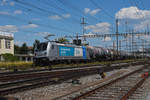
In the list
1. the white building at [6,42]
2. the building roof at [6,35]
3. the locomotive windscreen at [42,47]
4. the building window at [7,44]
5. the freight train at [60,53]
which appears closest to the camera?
the freight train at [60,53]

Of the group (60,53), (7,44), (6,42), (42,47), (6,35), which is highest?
(6,35)

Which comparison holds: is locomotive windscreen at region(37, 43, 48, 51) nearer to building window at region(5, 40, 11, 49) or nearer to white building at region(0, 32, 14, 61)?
white building at region(0, 32, 14, 61)

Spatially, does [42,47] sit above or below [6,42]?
below

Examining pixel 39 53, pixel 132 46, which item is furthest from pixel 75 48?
pixel 132 46

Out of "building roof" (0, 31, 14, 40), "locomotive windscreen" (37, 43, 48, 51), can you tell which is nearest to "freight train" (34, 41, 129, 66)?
"locomotive windscreen" (37, 43, 48, 51)

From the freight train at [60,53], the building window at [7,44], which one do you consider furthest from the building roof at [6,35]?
the freight train at [60,53]

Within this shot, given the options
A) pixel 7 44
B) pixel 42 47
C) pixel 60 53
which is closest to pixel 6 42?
pixel 7 44

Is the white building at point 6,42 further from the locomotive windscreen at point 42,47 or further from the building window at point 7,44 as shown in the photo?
the locomotive windscreen at point 42,47

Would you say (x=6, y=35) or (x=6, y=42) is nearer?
(x=6, y=42)

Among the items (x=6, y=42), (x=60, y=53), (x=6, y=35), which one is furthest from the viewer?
(x=6, y=35)

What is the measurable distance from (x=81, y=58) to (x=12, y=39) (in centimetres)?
2602

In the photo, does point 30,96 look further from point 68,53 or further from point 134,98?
point 68,53

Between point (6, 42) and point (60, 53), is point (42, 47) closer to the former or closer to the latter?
point (60, 53)

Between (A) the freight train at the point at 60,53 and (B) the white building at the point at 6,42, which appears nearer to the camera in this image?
(A) the freight train at the point at 60,53
